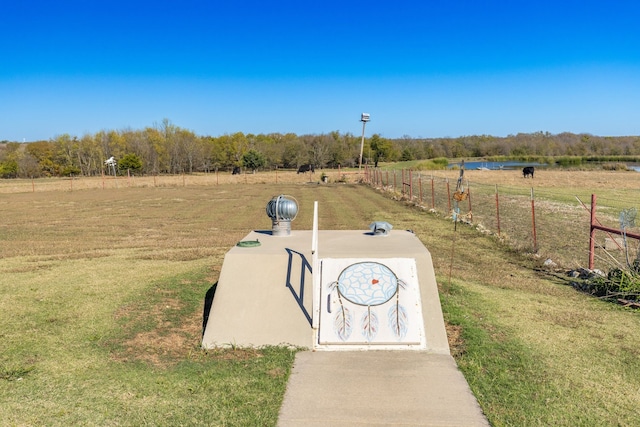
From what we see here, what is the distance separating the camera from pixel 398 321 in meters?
6.50

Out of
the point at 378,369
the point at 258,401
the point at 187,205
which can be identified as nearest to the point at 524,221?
the point at 378,369

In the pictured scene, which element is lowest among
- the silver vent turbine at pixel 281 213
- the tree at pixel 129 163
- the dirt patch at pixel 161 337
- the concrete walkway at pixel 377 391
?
the concrete walkway at pixel 377 391

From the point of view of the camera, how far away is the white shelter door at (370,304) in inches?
250

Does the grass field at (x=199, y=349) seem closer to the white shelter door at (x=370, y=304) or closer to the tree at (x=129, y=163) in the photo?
the white shelter door at (x=370, y=304)

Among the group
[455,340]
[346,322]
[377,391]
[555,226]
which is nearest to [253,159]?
[555,226]

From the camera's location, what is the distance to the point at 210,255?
40.1 feet

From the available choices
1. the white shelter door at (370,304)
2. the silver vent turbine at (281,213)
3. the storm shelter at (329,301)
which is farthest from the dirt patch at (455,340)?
the silver vent turbine at (281,213)

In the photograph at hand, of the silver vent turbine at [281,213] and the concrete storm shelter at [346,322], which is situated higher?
the silver vent turbine at [281,213]

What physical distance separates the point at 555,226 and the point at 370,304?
12.4m

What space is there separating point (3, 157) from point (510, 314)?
94.5 meters

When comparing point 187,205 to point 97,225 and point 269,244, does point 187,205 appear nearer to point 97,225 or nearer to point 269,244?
point 97,225

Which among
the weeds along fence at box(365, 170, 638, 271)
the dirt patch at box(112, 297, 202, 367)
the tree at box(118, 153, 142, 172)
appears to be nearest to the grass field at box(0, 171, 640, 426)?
the dirt patch at box(112, 297, 202, 367)

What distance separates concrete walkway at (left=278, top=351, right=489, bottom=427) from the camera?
462 centimetres

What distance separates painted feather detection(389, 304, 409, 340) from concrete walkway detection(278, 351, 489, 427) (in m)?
0.27
